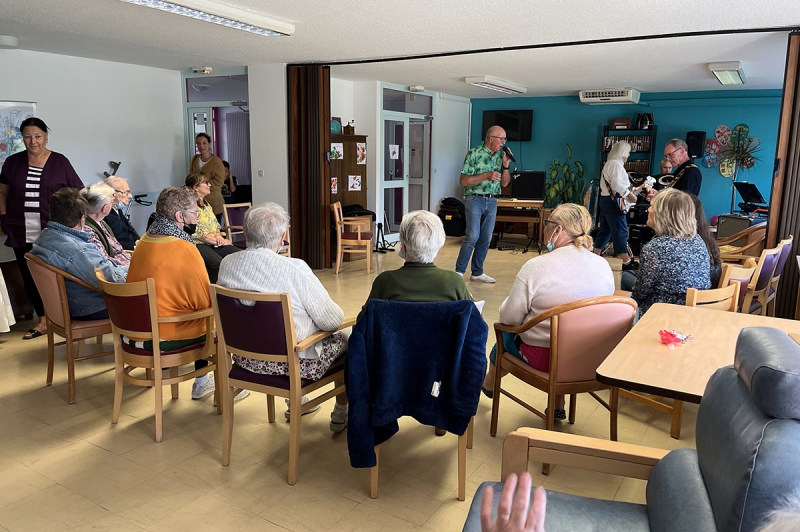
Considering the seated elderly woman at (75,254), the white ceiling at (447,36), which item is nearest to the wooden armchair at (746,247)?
the white ceiling at (447,36)

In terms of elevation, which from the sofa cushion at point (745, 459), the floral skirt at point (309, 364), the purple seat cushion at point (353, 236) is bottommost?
the floral skirt at point (309, 364)

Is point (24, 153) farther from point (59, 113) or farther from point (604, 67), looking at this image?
point (604, 67)

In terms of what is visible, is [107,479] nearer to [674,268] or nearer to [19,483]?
[19,483]

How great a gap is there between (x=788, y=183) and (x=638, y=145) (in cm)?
499

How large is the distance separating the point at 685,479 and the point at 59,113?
24.3ft

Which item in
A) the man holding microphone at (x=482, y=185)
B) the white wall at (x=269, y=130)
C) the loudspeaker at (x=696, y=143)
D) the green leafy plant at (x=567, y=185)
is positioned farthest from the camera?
the green leafy plant at (x=567, y=185)

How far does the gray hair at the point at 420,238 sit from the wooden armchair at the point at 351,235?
13.8 ft

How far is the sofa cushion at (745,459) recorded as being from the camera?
107 centimetres

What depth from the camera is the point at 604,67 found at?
6746 millimetres

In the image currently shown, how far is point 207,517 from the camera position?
7.48 ft

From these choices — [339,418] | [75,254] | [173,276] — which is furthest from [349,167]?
[339,418]

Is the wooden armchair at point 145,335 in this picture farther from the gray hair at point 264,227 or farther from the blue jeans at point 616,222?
the blue jeans at point 616,222

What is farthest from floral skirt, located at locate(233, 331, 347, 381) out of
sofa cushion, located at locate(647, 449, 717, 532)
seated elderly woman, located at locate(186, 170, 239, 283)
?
seated elderly woman, located at locate(186, 170, 239, 283)

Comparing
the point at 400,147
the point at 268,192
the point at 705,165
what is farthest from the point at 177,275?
the point at 705,165
